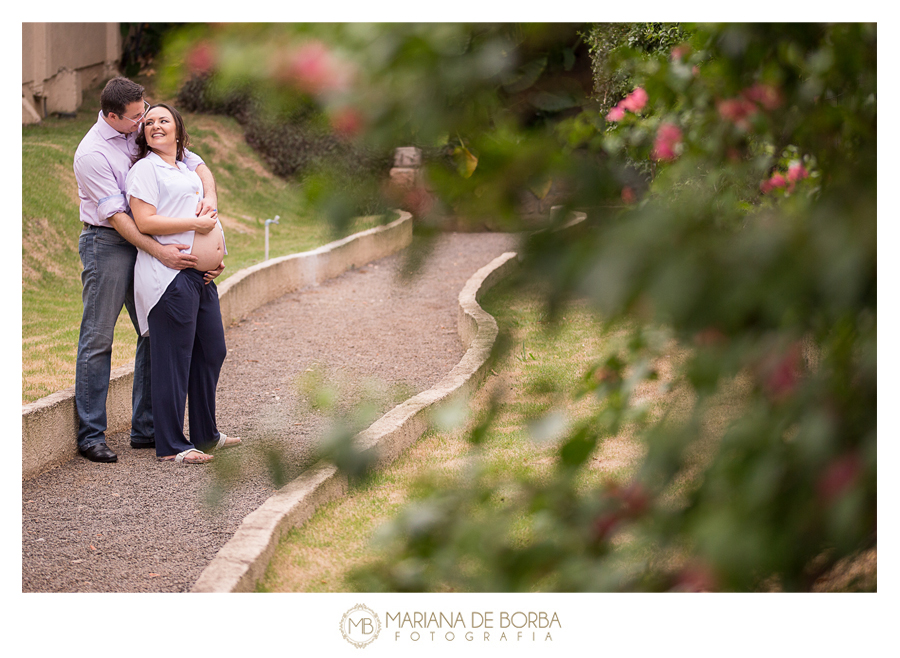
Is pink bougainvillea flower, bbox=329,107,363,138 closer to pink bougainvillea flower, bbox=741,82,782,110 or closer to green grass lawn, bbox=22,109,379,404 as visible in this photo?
green grass lawn, bbox=22,109,379,404

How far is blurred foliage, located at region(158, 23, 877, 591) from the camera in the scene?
42.4 inches

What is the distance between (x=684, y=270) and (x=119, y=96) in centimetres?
347

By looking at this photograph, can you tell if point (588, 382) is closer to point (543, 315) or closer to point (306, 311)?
point (543, 315)

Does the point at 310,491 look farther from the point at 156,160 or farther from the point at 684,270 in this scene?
the point at 684,270

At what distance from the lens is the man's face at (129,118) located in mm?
3854

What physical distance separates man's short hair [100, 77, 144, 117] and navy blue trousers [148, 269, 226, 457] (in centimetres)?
83

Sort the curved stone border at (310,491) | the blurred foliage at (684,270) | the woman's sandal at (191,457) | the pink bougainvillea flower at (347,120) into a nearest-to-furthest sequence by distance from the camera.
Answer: the blurred foliage at (684,270)
the pink bougainvillea flower at (347,120)
the curved stone border at (310,491)
the woman's sandal at (191,457)

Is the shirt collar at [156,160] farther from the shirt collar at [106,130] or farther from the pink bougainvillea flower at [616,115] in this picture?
the pink bougainvillea flower at [616,115]

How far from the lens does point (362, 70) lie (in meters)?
1.24

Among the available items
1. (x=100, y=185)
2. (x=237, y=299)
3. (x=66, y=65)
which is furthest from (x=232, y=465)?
(x=66, y=65)
